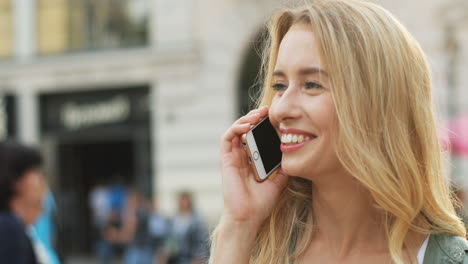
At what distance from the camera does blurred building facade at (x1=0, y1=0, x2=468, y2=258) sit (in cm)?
1517

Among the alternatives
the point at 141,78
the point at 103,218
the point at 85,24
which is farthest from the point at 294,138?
the point at 85,24

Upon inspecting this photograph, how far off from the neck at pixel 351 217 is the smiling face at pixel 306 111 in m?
0.08

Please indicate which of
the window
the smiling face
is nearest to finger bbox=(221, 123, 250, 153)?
the smiling face

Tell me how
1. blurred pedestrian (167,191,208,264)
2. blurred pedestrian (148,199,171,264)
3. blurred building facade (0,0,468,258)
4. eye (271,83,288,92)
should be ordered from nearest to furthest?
1. eye (271,83,288,92)
2. blurred pedestrian (167,191,208,264)
3. blurred pedestrian (148,199,171,264)
4. blurred building facade (0,0,468,258)

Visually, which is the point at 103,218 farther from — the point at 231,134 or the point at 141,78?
the point at 231,134

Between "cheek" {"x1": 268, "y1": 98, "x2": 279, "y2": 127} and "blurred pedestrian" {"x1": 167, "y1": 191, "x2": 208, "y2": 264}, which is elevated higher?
"cheek" {"x1": 268, "y1": 98, "x2": 279, "y2": 127}

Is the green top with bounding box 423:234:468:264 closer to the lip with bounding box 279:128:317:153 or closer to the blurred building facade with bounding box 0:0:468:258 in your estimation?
the lip with bounding box 279:128:317:153

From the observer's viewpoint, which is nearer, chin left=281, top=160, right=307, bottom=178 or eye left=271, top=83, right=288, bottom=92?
chin left=281, top=160, right=307, bottom=178

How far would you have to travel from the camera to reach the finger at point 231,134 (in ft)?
8.20

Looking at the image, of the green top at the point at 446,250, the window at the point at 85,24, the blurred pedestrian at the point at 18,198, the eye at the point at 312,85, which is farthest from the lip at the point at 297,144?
the window at the point at 85,24

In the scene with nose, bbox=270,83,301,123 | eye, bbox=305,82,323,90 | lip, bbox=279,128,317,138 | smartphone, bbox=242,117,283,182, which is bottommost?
smartphone, bbox=242,117,283,182

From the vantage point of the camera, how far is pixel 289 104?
88.7 inches

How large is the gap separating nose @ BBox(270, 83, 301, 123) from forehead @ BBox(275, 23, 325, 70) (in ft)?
0.27

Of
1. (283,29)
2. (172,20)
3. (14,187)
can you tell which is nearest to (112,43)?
(172,20)
